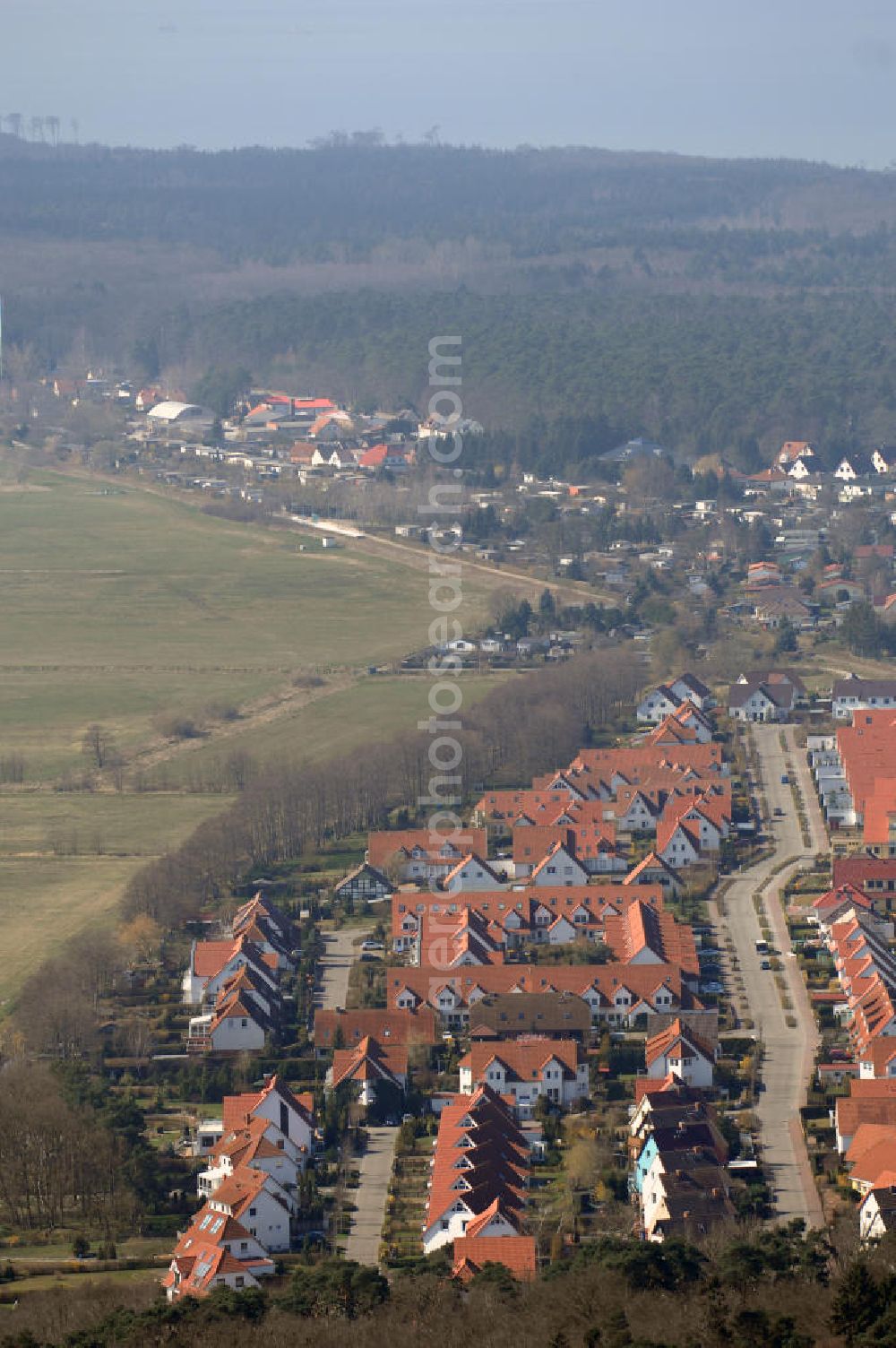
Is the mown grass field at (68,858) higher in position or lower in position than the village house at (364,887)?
lower

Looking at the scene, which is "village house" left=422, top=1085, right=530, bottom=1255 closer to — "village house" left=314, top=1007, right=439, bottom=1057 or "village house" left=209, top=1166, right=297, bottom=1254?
"village house" left=209, top=1166, right=297, bottom=1254

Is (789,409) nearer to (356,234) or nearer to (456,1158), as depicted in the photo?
(456,1158)

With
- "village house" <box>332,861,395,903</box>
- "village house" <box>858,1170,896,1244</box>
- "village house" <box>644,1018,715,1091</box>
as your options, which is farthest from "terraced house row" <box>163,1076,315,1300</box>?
"village house" <box>332,861,395,903</box>

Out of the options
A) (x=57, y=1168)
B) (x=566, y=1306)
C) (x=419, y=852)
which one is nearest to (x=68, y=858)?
(x=419, y=852)

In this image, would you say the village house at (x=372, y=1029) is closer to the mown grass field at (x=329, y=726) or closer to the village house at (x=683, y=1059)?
the village house at (x=683, y=1059)

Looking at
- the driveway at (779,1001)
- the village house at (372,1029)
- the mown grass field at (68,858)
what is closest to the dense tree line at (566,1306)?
the driveway at (779,1001)

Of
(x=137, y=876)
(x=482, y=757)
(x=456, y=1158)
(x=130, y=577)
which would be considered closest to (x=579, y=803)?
(x=482, y=757)
